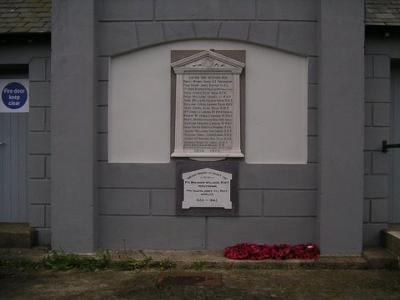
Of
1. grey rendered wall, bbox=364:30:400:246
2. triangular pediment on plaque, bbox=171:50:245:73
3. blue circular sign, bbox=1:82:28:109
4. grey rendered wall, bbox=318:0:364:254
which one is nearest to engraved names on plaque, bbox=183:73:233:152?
triangular pediment on plaque, bbox=171:50:245:73

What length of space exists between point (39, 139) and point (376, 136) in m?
4.46

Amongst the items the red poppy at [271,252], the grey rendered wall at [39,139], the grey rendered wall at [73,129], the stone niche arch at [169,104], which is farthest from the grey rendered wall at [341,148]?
the grey rendered wall at [39,139]

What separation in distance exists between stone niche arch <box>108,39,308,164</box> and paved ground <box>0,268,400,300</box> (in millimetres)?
1504

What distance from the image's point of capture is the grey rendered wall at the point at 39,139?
723 centimetres

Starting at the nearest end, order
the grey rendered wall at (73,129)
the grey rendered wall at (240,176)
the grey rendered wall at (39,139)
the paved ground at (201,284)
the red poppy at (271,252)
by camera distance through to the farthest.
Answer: the paved ground at (201,284), the red poppy at (271,252), the grey rendered wall at (73,129), the grey rendered wall at (240,176), the grey rendered wall at (39,139)

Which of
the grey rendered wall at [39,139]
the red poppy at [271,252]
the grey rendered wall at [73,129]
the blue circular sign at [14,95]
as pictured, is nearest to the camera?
the red poppy at [271,252]

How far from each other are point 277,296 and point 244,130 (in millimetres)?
2293

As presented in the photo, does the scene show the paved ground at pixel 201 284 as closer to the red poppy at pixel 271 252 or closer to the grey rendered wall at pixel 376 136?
the red poppy at pixel 271 252

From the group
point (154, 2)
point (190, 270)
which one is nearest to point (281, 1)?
point (154, 2)

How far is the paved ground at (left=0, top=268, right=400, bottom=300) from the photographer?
5496 mm

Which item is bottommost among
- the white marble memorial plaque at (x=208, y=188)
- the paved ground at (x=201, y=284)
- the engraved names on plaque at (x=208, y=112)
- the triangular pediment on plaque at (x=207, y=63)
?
the paved ground at (x=201, y=284)

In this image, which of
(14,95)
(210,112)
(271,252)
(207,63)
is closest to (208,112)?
(210,112)

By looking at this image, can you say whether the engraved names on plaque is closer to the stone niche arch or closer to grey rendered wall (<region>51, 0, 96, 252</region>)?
the stone niche arch

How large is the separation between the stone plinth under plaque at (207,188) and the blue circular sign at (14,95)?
2490 mm
